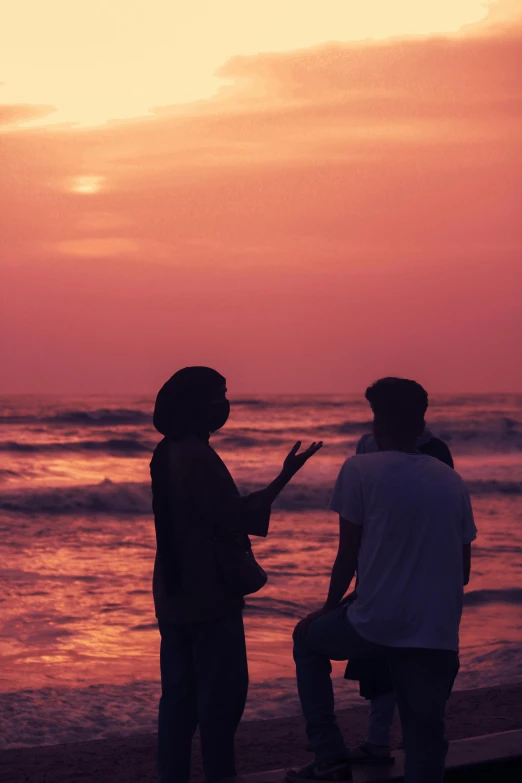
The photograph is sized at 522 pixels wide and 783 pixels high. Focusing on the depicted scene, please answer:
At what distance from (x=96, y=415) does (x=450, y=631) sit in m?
53.7

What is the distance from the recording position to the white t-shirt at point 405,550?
3396mm

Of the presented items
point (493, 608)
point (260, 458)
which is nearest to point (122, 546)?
point (493, 608)

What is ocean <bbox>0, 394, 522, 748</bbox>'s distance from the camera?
24.1ft

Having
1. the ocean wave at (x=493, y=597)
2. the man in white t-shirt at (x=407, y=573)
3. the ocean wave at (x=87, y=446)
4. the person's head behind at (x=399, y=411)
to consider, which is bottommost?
the ocean wave at (x=87, y=446)

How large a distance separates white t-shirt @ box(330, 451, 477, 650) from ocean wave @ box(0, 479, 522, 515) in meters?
19.5

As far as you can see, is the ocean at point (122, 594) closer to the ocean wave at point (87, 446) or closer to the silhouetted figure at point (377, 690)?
the silhouetted figure at point (377, 690)

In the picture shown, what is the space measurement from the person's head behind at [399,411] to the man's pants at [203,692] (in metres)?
0.94

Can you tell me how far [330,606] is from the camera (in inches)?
143

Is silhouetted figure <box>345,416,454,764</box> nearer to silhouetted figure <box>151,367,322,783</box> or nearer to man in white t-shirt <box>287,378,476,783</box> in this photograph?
man in white t-shirt <box>287,378,476,783</box>

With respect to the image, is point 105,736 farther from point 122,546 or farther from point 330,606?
point 122,546

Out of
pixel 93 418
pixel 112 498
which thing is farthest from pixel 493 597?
pixel 93 418

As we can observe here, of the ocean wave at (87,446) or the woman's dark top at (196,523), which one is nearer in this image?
the woman's dark top at (196,523)

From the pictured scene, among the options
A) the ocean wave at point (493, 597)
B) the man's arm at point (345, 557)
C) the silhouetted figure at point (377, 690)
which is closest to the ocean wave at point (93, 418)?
the ocean wave at point (493, 597)

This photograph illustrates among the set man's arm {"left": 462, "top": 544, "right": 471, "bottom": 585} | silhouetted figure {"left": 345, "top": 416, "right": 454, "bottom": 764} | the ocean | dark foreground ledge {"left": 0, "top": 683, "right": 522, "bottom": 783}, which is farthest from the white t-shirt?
the ocean
